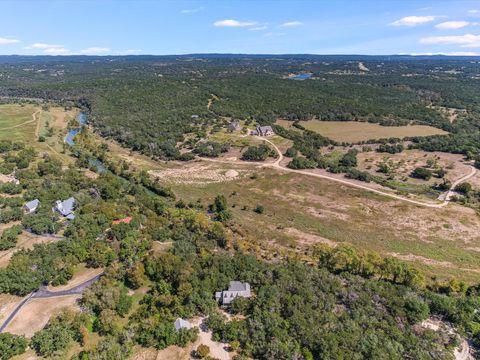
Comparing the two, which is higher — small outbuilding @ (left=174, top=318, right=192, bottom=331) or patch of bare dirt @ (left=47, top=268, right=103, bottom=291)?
small outbuilding @ (left=174, top=318, right=192, bottom=331)

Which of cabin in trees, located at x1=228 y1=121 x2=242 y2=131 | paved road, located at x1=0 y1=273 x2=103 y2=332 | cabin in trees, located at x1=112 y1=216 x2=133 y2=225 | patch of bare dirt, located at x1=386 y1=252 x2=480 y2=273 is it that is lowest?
patch of bare dirt, located at x1=386 y1=252 x2=480 y2=273

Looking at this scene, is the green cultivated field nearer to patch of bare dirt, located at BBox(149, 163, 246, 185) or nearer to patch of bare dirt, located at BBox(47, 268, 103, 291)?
patch of bare dirt, located at BBox(149, 163, 246, 185)

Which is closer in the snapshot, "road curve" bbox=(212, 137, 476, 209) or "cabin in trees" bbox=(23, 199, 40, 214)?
"cabin in trees" bbox=(23, 199, 40, 214)

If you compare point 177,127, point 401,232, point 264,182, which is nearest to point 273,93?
point 177,127

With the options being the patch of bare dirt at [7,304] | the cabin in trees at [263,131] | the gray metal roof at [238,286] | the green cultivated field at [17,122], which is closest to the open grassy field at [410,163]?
the cabin in trees at [263,131]

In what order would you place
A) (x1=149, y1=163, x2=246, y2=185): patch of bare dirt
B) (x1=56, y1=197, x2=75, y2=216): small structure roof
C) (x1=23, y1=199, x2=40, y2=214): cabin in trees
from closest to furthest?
(x1=56, y1=197, x2=75, y2=216): small structure roof → (x1=23, y1=199, x2=40, y2=214): cabin in trees → (x1=149, y1=163, x2=246, y2=185): patch of bare dirt

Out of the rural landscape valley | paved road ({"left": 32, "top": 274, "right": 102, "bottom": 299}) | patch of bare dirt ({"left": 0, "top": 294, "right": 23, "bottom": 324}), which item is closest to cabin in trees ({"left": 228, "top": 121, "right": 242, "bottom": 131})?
the rural landscape valley

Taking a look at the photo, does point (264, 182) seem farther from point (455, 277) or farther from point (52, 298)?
point (52, 298)

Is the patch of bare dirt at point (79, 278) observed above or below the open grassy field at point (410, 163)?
below

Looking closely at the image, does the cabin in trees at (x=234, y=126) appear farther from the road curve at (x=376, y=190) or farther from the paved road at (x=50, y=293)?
the paved road at (x=50, y=293)
